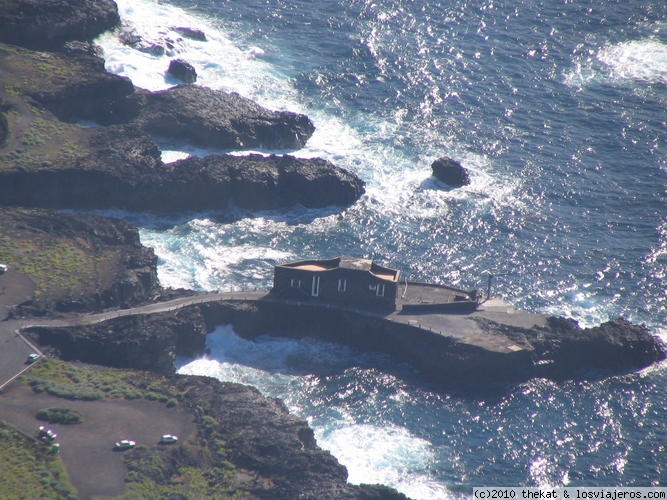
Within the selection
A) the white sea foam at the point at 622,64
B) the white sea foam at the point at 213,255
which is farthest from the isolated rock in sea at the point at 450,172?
the white sea foam at the point at 622,64

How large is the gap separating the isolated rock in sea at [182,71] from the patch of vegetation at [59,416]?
247 ft

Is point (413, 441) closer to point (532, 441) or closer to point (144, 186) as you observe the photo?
point (532, 441)

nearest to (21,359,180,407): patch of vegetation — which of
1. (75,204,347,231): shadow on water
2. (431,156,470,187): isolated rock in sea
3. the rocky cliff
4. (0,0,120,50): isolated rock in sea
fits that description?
(75,204,347,231): shadow on water

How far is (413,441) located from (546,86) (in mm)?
79782

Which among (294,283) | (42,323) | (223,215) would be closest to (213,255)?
(223,215)

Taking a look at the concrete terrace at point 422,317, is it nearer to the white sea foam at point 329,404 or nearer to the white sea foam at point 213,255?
the white sea foam at point 329,404

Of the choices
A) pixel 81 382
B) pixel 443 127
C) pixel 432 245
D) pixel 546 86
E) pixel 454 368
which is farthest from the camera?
pixel 546 86

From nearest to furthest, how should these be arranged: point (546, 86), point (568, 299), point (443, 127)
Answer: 1. point (568, 299)
2. point (443, 127)
3. point (546, 86)

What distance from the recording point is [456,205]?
137125 mm

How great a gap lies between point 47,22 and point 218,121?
28.8 metres

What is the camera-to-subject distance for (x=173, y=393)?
96.8 m

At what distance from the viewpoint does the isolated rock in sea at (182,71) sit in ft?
515

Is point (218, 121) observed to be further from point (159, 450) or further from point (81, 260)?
point (159, 450)

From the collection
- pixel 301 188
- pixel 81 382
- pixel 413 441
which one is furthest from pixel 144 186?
pixel 413 441
